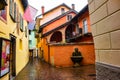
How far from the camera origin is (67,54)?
49.5 feet

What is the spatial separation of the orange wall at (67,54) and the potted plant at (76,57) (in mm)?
395

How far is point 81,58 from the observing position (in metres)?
A: 14.8

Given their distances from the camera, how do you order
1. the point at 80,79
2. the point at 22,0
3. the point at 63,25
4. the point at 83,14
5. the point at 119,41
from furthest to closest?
1. the point at 63,25
2. the point at 83,14
3. the point at 22,0
4. the point at 80,79
5. the point at 119,41

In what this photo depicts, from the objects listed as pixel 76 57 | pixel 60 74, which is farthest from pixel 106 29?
pixel 76 57

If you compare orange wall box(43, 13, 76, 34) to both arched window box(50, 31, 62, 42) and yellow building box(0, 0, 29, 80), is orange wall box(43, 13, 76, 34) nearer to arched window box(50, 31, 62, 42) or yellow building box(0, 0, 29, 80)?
arched window box(50, 31, 62, 42)

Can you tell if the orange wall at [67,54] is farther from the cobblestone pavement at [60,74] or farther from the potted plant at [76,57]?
the cobblestone pavement at [60,74]

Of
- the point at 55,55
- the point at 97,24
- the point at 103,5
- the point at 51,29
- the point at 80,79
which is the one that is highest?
the point at 51,29

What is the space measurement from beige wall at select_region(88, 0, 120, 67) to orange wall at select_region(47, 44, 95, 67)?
11330 millimetres

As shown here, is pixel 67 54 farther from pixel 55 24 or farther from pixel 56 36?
pixel 55 24

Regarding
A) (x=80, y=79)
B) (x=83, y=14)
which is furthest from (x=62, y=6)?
(x=80, y=79)

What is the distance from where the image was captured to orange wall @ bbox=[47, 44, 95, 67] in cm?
1494

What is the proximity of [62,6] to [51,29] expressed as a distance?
312 inches

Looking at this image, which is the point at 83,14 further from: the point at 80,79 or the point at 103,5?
the point at 103,5

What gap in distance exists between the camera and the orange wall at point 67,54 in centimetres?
1494
